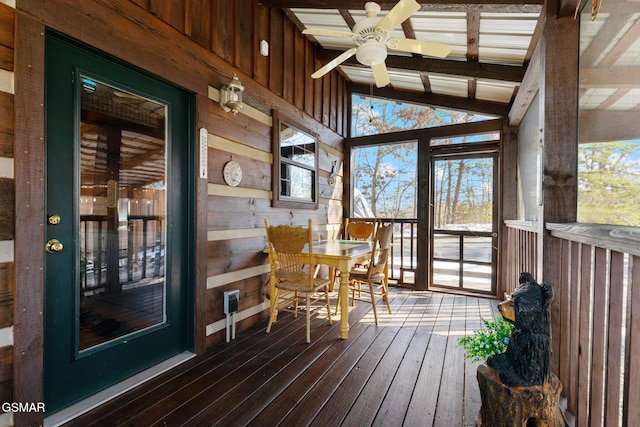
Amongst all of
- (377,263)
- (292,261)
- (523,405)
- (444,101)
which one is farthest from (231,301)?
(444,101)

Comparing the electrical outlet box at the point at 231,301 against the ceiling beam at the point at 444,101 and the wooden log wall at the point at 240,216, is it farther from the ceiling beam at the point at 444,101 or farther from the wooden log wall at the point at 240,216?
the ceiling beam at the point at 444,101

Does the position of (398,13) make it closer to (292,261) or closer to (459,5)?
(459,5)

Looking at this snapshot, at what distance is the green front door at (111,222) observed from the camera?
1.73 meters

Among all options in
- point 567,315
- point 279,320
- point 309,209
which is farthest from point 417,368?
point 309,209

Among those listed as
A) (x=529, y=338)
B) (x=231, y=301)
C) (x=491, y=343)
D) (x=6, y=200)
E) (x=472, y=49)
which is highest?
(x=472, y=49)

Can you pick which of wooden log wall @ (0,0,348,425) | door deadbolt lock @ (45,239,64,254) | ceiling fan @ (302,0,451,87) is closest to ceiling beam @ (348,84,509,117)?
wooden log wall @ (0,0,348,425)

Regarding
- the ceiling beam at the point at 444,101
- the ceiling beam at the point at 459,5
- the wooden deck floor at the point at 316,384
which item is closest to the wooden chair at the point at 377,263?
the wooden deck floor at the point at 316,384

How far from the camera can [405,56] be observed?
3832mm

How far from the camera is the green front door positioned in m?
1.73

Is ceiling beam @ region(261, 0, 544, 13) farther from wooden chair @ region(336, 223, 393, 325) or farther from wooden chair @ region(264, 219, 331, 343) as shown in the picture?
wooden chair @ region(264, 219, 331, 343)

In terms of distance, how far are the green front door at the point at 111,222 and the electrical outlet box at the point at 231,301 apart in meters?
0.33

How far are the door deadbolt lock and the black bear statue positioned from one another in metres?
2.33

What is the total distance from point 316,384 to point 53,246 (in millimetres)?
1807

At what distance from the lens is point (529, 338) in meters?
1.30
